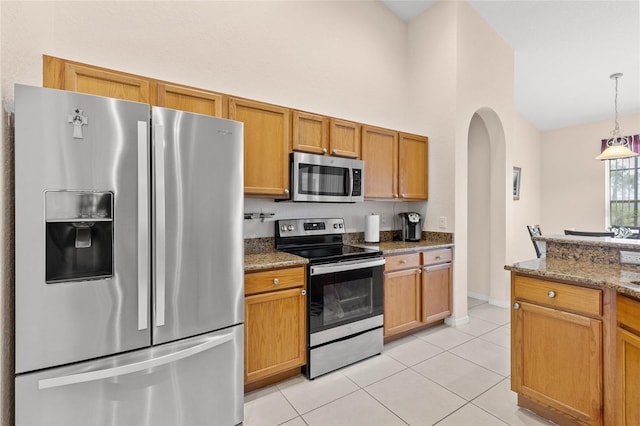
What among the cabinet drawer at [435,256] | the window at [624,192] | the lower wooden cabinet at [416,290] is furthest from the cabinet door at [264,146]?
the window at [624,192]

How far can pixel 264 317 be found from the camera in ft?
6.70

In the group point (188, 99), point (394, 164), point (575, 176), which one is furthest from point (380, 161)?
point (575, 176)

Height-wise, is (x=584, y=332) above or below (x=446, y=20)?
below

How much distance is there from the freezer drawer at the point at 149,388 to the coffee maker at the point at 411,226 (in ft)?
7.61

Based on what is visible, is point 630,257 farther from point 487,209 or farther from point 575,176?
point 575,176

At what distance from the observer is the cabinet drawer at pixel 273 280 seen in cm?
198

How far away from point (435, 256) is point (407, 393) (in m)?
1.45

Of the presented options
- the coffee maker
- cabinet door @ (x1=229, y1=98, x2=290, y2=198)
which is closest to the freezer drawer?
cabinet door @ (x1=229, y1=98, x2=290, y2=198)

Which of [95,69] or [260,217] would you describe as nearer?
[95,69]

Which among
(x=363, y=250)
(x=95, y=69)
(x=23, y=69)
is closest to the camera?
(x=23, y=69)

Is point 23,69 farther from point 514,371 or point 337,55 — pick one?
point 514,371

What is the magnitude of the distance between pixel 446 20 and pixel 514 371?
3.57 meters

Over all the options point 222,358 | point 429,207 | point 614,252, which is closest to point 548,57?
point 429,207

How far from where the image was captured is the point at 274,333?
2.09 meters
